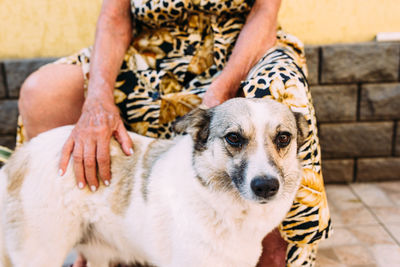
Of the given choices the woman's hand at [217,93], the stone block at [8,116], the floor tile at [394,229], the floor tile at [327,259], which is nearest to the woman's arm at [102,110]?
the woman's hand at [217,93]

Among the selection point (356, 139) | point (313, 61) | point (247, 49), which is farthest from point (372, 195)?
point (247, 49)

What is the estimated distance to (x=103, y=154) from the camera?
1.56m

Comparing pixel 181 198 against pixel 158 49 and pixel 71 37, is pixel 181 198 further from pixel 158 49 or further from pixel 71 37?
pixel 71 37

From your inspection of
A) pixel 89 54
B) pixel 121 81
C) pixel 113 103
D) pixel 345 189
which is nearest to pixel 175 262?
pixel 113 103

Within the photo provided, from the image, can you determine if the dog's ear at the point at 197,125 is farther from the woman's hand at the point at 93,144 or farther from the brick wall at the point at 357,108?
the brick wall at the point at 357,108

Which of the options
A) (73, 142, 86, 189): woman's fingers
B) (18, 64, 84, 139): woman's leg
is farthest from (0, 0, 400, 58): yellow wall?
(73, 142, 86, 189): woman's fingers

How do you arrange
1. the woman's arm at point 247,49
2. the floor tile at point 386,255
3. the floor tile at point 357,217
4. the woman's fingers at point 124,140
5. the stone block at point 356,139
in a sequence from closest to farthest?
the woman's fingers at point 124,140
the woman's arm at point 247,49
the floor tile at point 386,255
the floor tile at point 357,217
the stone block at point 356,139

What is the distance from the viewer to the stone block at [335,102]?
2846 millimetres

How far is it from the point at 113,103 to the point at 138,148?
0.92ft

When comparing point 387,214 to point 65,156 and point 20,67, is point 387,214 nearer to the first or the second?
point 65,156

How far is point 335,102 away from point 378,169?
0.70 metres

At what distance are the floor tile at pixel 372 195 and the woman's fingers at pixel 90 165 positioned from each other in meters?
2.08

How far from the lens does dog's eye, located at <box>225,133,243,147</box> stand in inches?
55.0

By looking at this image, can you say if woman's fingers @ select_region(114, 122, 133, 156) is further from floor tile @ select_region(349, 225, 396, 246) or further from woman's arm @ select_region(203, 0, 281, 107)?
floor tile @ select_region(349, 225, 396, 246)
